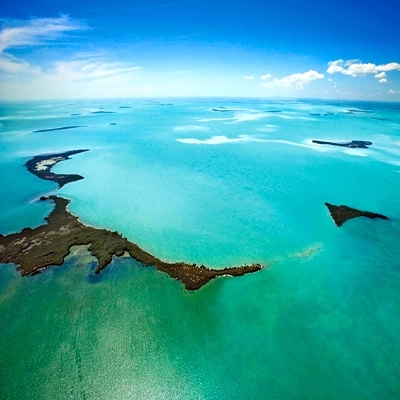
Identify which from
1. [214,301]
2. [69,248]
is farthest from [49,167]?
[214,301]

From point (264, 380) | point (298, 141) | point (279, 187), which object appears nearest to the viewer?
point (264, 380)

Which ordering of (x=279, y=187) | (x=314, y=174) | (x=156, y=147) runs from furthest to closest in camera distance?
1. (x=156, y=147)
2. (x=314, y=174)
3. (x=279, y=187)

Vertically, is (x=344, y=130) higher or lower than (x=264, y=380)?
lower

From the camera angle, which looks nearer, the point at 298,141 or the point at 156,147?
the point at 156,147

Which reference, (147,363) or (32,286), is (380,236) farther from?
(32,286)

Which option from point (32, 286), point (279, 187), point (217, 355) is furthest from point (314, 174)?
point (32, 286)

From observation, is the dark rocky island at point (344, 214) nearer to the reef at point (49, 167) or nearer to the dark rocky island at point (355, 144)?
the reef at point (49, 167)

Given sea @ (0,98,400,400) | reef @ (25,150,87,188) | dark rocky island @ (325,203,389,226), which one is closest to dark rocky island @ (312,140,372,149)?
sea @ (0,98,400,400)
